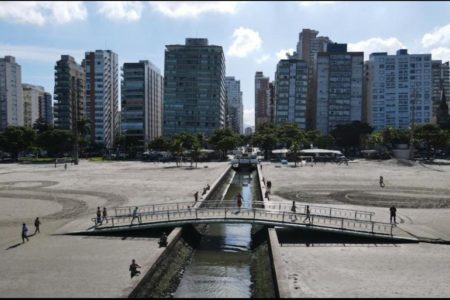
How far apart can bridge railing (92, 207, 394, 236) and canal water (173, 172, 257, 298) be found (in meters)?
1.81

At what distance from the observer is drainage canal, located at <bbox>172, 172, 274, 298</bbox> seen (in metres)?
23.8

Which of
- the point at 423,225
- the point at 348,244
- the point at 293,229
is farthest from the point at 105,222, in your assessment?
the point at 423,225

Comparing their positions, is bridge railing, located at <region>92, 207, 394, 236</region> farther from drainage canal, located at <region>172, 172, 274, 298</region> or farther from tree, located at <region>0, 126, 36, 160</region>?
tree, located at <region>0, 126, 36, 160</region>

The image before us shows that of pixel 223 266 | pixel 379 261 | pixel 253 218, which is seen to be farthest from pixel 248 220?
pixel 379 261

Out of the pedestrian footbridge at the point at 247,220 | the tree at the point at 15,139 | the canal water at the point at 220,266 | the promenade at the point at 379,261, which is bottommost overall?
the canal water at the point at 220,266

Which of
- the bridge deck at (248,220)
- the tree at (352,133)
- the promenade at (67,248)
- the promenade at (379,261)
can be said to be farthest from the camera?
the tree at (352,133)

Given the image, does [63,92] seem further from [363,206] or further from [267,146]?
[363,206]

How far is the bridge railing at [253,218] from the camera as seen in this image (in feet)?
113

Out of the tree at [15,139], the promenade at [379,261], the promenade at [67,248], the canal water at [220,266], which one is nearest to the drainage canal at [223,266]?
the canal water at [220,266]

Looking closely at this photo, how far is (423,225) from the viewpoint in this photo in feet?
121

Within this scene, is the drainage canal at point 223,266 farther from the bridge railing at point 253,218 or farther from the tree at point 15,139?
the tree at point 15,139

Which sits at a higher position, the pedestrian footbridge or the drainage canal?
the pedestrian footbridge

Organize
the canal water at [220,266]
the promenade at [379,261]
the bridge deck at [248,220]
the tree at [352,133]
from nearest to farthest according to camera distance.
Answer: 1. the promenade at [379,261]
2. the canal water at [220,266]
3. the bridge deck at [248,220]
4. the tree at [352,133]

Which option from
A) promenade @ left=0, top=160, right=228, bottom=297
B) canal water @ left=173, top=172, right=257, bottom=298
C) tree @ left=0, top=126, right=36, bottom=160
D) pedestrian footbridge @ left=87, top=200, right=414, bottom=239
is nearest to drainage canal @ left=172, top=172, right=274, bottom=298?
canal water @ left=173, top=172, right=257, bottom=298
